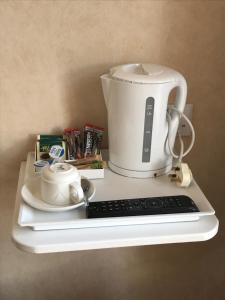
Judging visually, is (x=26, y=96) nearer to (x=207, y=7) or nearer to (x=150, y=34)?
(x=150, y=34)

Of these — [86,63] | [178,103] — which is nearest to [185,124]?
[178,103]

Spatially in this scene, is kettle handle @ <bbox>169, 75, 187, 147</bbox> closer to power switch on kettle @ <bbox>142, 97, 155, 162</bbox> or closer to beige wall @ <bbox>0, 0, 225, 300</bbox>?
power switch on kettle @ <bbox>142, 97, 155, 162</bbox>

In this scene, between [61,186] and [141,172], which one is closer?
[61,186]

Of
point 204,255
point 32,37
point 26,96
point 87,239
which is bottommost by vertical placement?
point 204,255

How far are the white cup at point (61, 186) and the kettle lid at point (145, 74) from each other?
0.87 ft

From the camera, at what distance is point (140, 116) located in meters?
0.92

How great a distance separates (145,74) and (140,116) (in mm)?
110

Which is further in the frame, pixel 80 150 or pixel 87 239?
pixel 80 150

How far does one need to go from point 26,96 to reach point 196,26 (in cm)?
54

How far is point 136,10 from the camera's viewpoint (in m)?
1.02

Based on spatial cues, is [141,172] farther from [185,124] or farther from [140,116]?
[185,124]

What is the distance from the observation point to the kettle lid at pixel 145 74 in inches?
35.0

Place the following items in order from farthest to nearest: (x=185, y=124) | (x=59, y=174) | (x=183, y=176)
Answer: (x=185, y=124), (x=183, y=176), (x=59, y=174)

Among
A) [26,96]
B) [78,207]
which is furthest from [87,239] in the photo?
[26,96]
